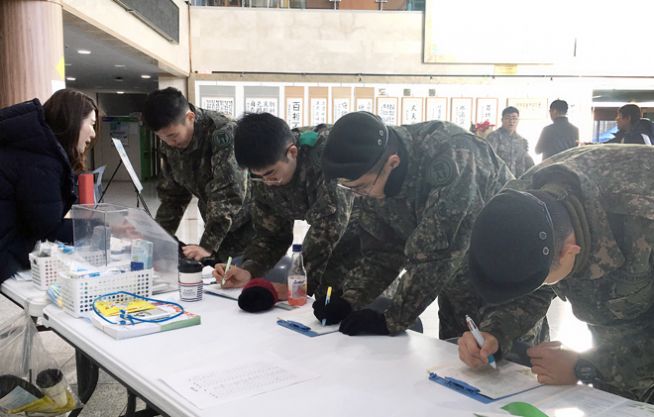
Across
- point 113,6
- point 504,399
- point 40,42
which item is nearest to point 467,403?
point 504,399

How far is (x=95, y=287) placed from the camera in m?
1.73

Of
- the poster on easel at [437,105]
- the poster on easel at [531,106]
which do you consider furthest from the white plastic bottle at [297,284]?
the poster on easel at [531,106]

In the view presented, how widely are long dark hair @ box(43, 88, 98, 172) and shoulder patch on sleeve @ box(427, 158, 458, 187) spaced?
1515 millimetres

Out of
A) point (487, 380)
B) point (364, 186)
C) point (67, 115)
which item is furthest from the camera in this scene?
point (67, 115)

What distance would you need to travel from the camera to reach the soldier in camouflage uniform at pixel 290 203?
5.81 ft

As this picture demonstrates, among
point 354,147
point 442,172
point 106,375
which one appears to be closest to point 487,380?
point 442,172

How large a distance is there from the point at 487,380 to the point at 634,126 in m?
4.61

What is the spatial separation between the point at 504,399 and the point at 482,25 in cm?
864

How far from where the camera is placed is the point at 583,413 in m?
1.08

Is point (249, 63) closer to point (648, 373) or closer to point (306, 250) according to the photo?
point (306, 250)

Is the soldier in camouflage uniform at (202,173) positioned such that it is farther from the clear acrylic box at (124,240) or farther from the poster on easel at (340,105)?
the poster on easel at (340,105)

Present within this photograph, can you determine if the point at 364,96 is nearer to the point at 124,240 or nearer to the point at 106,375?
the point at 106,375

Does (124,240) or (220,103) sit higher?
(220,103)

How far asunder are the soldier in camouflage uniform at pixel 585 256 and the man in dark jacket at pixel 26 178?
5.42 feet
